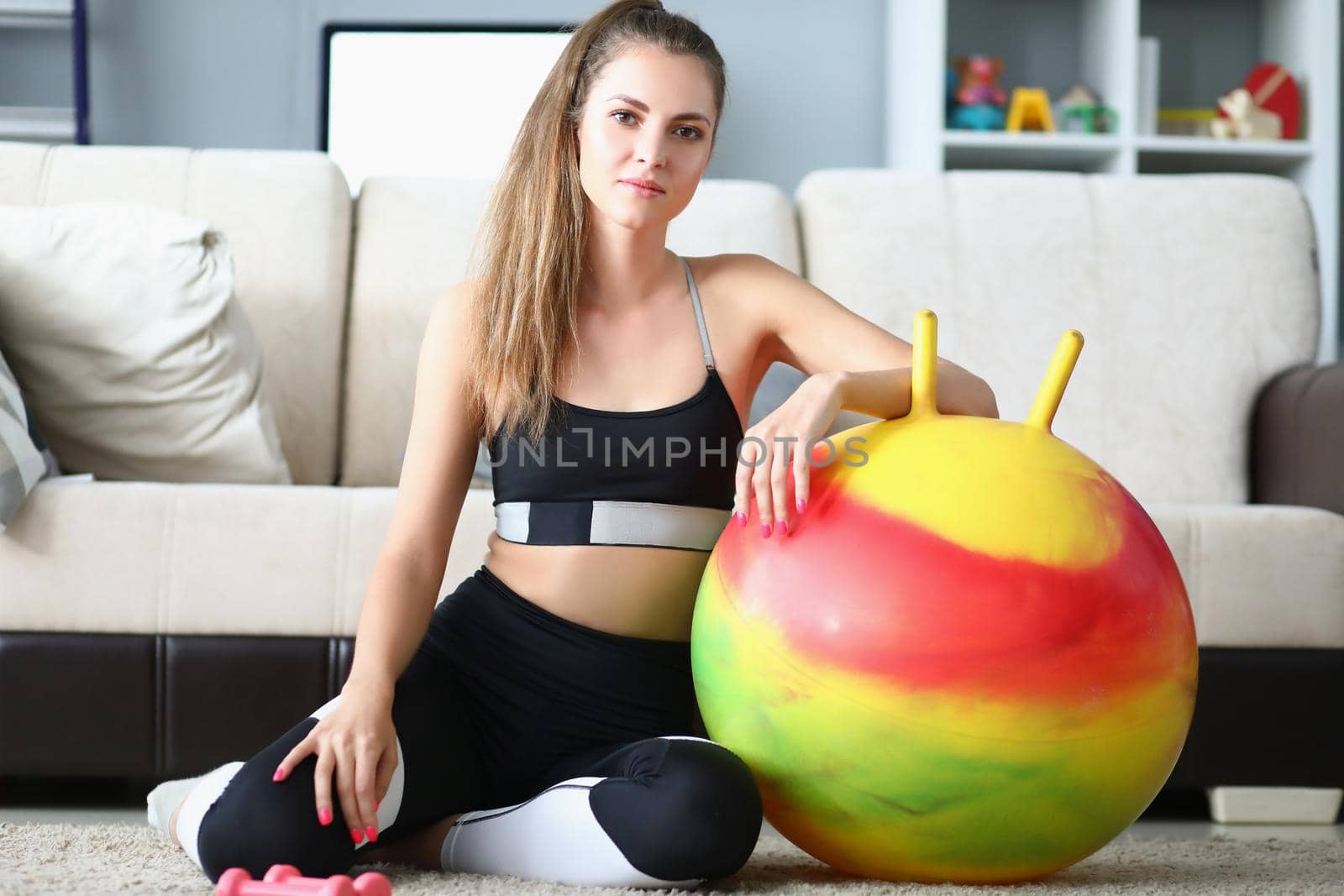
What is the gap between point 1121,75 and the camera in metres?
3.54

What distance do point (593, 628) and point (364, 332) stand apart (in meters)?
1.22

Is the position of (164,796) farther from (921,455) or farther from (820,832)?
(921,455)

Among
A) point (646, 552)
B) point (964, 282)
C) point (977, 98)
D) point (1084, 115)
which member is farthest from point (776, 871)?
point (1084, 115)

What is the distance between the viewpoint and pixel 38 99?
3547 millimetres

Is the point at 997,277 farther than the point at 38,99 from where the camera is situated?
No

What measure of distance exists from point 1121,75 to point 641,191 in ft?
8.81

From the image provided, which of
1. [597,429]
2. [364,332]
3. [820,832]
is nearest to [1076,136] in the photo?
[364,332]

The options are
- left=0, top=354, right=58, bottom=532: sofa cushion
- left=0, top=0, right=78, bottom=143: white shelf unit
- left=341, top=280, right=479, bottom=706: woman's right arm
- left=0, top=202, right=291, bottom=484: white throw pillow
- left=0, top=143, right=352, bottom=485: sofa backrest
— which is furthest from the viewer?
left=0, top=0, right=78, bottom=143: white shelf unit

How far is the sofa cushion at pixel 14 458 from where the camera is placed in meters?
1.65

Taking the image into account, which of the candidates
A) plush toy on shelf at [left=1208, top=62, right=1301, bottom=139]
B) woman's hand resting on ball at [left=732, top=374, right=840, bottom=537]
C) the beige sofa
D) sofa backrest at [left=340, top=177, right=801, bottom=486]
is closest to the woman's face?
woman's hand resting on ball at [left=732, top=374, right=840, bottom=537]

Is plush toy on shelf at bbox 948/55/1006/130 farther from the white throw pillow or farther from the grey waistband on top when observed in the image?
the grey waistband on top

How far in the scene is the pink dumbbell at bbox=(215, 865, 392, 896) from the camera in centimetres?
94

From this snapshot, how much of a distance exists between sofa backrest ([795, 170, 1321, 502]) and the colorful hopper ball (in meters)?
1.32

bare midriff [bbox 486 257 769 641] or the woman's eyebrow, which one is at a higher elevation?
the woman's eyebrow
